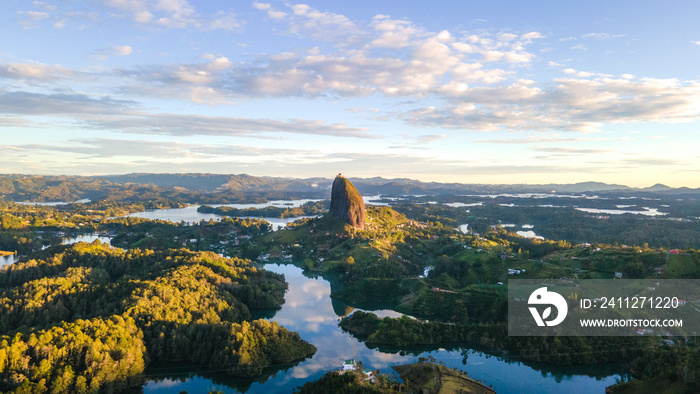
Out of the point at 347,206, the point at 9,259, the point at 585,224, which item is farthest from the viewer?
the point at 585,224

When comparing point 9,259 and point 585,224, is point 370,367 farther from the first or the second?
point 585,224

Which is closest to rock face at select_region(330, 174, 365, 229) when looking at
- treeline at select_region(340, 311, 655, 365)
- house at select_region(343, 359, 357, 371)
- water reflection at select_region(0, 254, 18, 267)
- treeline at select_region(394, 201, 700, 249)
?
treeline at select_region(394, 201, 700, 249)

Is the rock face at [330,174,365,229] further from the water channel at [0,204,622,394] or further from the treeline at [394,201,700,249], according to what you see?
the water channel at [0,204,622,394]

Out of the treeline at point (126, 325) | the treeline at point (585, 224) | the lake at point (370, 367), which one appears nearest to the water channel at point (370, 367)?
the lake at point (370, 367)

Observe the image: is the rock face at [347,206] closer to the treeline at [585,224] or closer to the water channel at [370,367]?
the treeline at [585,224]

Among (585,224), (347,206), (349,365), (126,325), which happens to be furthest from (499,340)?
(585,224)

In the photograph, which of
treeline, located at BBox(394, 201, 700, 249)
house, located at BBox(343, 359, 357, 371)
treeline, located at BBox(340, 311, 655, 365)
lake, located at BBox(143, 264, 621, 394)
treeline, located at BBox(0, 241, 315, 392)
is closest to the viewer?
treeline, located at BBox(0, 241, 315, 392)

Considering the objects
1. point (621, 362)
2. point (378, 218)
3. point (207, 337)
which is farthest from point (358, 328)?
point (378, 218)
